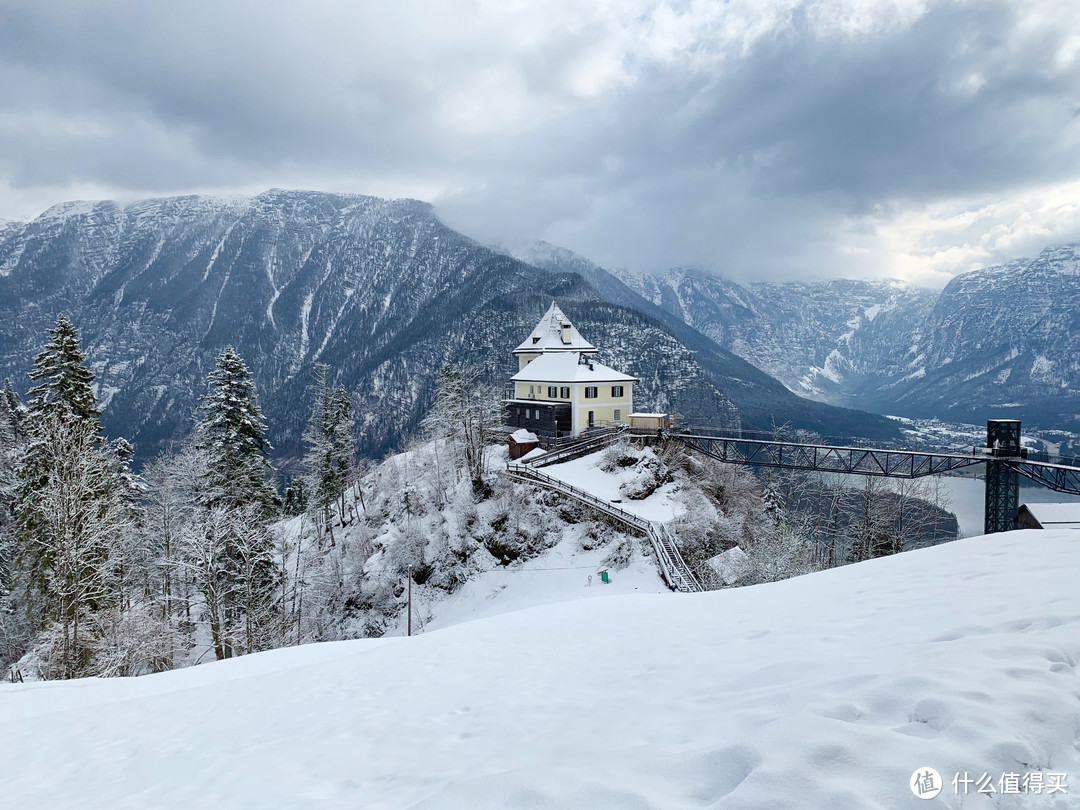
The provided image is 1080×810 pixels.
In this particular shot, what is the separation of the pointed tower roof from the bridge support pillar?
33669 mm

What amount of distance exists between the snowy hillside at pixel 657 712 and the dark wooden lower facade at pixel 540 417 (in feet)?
113

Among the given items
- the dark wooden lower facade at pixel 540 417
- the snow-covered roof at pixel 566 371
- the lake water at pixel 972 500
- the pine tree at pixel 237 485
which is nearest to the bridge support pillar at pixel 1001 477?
the snow-covered roof at pixel 566 371

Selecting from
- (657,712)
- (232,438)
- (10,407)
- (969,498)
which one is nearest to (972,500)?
(969,498)

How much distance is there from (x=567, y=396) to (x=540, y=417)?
11.2 feet

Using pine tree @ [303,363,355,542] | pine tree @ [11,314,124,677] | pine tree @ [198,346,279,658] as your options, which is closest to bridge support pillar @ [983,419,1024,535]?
pine tree @ [198,346,279,658]

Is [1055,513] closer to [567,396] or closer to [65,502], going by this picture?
[567,396]

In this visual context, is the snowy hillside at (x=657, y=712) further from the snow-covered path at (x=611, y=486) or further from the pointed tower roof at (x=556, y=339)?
the pointed tower roof at (x=556, y=339)

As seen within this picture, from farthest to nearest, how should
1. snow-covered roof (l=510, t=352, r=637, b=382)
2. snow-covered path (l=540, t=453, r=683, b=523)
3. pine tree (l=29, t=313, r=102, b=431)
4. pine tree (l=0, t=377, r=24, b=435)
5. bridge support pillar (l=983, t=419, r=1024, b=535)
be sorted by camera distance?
snow-covered roof (l=510, t=352, r=637, b=382)
pine tree (l=0, t=377, r=24, b=435)
snow-covered path (l=540, t=453, r=683, b=523)
bridge support pillar (l=983, t=419, r=1024, b=535)
pine tree (l=29, t=313, r=102, b=431)

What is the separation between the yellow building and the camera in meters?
46.7

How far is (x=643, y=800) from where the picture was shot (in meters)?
3.65

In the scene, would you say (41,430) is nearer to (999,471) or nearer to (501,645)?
(501,645)

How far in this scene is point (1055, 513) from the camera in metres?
18.4

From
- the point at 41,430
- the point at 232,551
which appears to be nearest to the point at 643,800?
the point at 41,430

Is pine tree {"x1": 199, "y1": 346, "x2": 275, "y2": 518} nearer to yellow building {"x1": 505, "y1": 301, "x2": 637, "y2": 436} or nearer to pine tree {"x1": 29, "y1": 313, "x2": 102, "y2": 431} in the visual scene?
pine tree {"x1": 29, "y1": 313, "x2": 102, "y2": 431}
